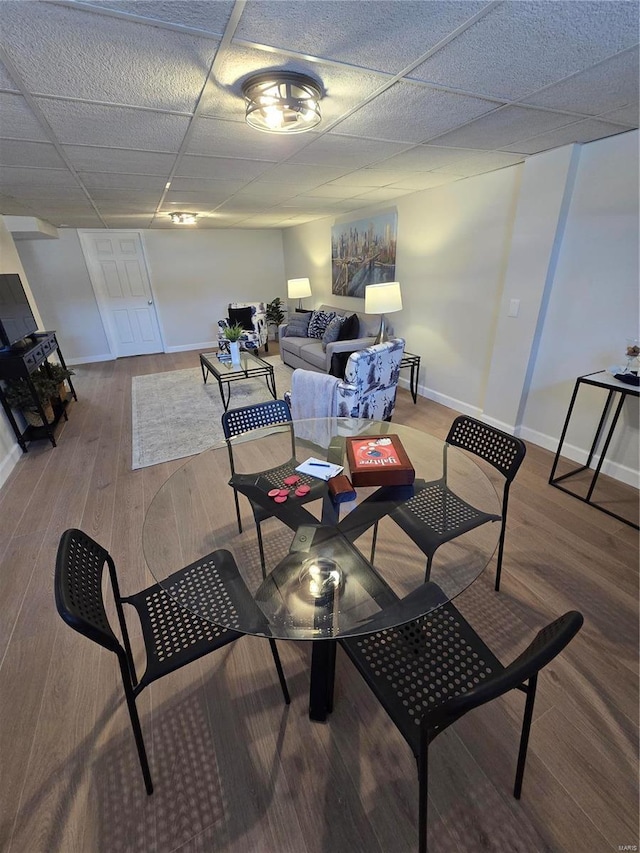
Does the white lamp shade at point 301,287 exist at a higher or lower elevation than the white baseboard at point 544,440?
higher

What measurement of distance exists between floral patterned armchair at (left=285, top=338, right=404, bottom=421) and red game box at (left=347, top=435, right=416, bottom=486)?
1241 mm

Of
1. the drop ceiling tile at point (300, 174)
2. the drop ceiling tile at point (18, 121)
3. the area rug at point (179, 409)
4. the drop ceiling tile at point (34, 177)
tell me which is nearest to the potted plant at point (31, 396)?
the area rug at point (179, 409)

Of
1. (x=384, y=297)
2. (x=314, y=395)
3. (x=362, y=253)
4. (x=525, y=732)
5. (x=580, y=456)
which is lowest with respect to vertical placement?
(x=580, y=456)

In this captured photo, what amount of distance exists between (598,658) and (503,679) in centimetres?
112

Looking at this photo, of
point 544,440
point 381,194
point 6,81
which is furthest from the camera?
point 381,194

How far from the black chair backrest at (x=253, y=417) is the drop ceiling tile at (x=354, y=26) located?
59.0 inches

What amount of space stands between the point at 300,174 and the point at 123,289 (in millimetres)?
4646

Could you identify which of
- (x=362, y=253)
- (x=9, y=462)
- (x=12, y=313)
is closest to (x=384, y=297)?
(x=362, y=253)

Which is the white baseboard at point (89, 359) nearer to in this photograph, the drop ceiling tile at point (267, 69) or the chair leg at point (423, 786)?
the drop ceiling tile at point (267, 69)

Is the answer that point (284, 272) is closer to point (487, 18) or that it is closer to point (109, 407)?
point (109, 407)

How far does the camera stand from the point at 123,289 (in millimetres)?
6035

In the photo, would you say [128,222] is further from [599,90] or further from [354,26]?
[599,90]

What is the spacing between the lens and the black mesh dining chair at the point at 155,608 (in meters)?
0.93

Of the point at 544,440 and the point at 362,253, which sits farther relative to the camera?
the point at 362,253
